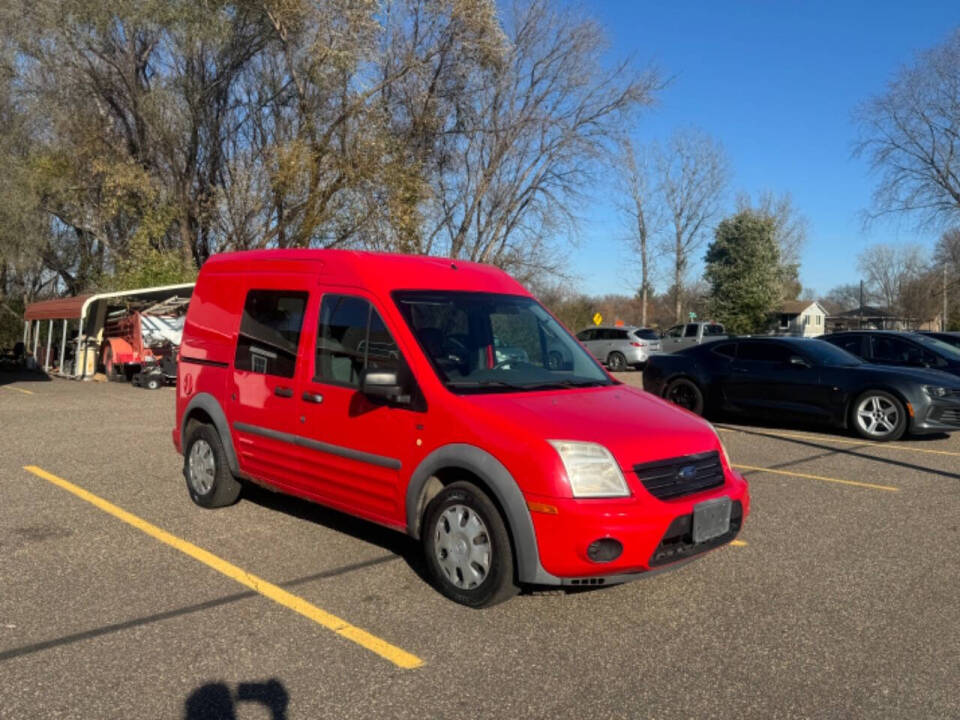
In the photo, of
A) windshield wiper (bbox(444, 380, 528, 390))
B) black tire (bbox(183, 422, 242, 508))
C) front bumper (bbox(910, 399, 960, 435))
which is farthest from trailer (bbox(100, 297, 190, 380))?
windshield wiper (bbox(444, 380, 528, 390))

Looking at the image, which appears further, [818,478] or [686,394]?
[686,394]

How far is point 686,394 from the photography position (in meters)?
12.5

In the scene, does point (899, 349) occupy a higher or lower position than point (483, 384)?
higher

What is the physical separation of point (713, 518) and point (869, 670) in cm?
102

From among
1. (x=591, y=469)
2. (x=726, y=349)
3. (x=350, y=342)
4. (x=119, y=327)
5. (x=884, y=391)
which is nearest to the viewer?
(x=591, y=469)

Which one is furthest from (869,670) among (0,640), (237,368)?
(237,368)

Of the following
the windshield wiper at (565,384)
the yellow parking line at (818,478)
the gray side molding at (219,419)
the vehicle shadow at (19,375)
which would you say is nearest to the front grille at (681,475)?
the windshield wiper at (565,384)

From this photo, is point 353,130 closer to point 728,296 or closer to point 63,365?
point 63,365

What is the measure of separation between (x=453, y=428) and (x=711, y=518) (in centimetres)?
145

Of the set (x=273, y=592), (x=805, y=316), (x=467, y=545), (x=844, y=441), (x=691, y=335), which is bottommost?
(x=273, y=592)

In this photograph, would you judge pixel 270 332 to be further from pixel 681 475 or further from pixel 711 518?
pixel 711 518

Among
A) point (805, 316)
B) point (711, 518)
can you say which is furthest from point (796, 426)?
point (805, 316)

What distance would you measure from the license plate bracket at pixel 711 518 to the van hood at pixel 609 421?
0.96 ft

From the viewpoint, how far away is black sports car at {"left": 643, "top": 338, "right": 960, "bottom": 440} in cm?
1044
